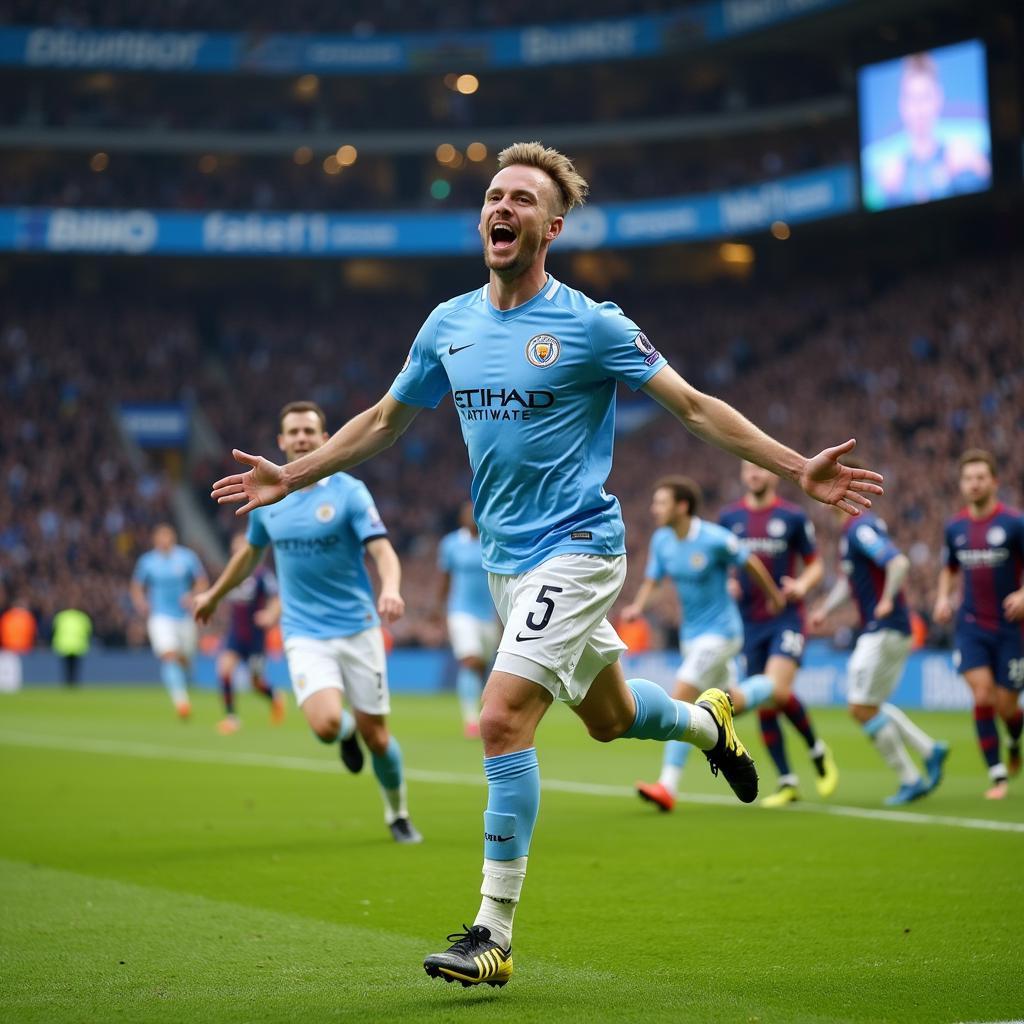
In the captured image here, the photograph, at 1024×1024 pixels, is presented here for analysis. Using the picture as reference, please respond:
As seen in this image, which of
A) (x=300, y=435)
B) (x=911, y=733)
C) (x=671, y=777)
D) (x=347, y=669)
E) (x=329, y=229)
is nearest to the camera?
(x=300, y=435)

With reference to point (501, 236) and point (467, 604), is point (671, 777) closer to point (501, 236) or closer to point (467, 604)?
point (501, 236)

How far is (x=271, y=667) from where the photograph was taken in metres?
32.2

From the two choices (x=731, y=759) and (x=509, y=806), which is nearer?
(x=509, y=806)

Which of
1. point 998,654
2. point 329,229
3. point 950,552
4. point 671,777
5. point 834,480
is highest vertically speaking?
point 329,229

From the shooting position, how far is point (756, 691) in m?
11.5

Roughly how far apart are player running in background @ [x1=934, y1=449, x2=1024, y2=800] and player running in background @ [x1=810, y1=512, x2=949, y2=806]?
14.9 inches

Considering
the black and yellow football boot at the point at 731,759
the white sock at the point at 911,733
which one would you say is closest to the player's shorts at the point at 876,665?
the white sock at the point at 911,733

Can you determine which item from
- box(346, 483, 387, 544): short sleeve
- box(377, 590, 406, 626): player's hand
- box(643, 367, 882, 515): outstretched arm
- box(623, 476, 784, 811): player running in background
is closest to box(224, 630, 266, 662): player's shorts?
box(623, 476, 784, 811): player running in background

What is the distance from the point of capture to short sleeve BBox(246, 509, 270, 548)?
973 cm

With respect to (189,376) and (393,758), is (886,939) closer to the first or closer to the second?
(393,758)

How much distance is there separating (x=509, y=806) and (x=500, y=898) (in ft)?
1.01

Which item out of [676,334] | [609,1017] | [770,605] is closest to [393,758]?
[770,605]

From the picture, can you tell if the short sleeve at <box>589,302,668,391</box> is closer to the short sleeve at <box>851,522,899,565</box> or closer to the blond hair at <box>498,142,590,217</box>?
the blond hair at <box>498,142,590,217</box>

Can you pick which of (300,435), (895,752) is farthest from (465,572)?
(300,435)
